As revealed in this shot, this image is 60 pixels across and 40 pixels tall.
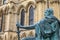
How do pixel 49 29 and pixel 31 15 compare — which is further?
pixel 31 15

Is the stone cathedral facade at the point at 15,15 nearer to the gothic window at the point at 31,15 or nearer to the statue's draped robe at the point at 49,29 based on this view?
the gothic window at the point at 31,15

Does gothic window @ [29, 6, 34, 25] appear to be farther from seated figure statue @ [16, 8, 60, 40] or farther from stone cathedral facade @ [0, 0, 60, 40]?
seated figure statue @ [16, 8, 60, 40]

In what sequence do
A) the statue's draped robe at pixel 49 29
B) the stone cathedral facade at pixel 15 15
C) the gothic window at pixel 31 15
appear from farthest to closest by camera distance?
the gothic window at pixel 31 15 < the stone cathedral facade at pixel 15 15 < the statue's draped robe at pixel 49 29

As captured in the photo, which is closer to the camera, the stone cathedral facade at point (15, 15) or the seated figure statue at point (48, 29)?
the seated figure statue at point (48, 29)

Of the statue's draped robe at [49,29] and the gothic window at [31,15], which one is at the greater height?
the gothic window at [31,15]

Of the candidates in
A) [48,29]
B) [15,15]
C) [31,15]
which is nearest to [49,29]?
[48,29]

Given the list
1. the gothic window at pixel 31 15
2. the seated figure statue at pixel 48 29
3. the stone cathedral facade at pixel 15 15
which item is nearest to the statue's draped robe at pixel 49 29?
the seated figure statue at pixel 48 29

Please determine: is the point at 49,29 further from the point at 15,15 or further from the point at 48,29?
the point at 15,15

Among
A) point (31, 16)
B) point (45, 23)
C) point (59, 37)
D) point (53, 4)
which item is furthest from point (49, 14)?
point (31, 16)

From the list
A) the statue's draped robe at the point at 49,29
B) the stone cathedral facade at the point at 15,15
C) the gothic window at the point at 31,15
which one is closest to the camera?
the statue's draped robe at the point at 49,29

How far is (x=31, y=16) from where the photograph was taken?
30641mm

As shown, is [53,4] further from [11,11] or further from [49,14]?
[49,14]

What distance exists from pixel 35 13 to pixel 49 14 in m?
20.7

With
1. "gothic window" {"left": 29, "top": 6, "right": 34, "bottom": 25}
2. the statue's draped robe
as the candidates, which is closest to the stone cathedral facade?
"gothic window" {"left": 29, "top": 6, "right": 34, "bottom": 25}
